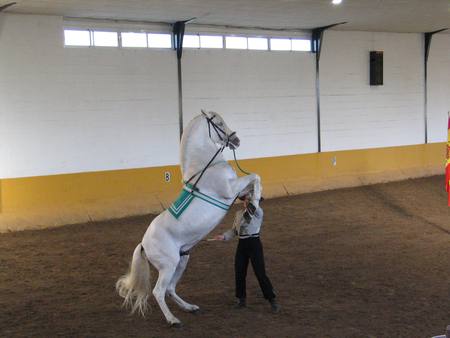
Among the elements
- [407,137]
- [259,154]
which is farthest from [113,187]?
[407,137]

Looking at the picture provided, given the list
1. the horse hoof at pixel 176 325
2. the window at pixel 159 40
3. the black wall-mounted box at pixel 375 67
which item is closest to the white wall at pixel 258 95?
the window at pixel 159 40

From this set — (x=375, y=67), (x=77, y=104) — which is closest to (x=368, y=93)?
(x=375, y=67)

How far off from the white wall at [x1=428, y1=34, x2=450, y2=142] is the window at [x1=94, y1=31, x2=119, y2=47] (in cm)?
905

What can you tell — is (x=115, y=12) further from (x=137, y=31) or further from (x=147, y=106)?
(x=147, y=106)

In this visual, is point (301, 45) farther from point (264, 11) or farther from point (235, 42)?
point (264, 11)

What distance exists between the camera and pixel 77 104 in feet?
35.8

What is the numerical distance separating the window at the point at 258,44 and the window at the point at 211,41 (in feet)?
2.62

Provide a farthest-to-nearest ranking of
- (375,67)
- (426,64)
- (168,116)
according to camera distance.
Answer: (426,64) → (375,67) → (168,116)

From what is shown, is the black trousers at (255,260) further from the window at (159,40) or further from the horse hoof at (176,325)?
the window at (159,40)

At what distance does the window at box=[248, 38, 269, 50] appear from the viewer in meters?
13.0

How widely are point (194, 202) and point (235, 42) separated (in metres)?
7.98

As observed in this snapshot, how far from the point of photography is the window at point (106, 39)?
435 inches

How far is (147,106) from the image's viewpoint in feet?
38.4

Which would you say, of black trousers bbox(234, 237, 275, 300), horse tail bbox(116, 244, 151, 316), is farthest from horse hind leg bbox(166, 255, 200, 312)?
black trousers bbox(234, 237, 275, 300)
